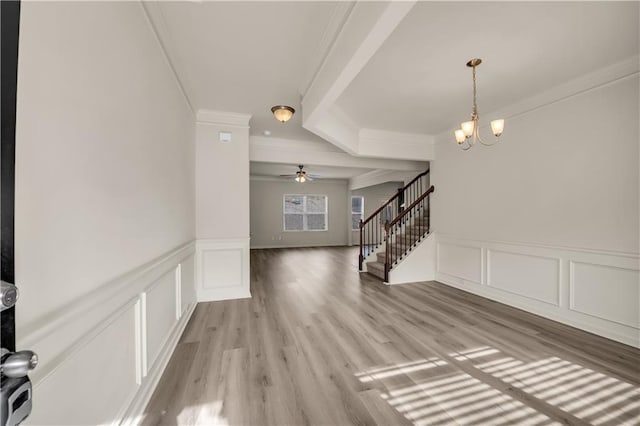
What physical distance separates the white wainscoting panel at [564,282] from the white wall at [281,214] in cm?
620

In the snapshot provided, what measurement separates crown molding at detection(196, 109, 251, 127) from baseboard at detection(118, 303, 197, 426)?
2.57 m

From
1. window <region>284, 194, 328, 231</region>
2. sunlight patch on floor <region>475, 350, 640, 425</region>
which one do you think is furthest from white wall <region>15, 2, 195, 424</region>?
window <region>284, 194, 328, 231</region>

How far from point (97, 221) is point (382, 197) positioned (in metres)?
10.2

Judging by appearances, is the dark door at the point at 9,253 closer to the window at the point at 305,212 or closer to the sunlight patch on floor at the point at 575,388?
the sunlight patch on floor at the point at 575,388

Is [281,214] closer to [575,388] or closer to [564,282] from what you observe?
[564,282]

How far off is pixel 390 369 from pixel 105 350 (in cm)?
189

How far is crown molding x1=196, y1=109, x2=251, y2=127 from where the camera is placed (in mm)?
3545

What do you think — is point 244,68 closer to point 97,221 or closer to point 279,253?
point 97,221

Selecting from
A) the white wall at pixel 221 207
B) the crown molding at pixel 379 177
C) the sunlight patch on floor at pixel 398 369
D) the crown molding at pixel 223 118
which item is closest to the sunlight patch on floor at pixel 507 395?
the sunlight patch on floor at pixel 398 369

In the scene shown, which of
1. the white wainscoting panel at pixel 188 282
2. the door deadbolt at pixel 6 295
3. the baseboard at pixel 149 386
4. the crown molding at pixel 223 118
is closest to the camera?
the door deadbolt at pixel 6 295

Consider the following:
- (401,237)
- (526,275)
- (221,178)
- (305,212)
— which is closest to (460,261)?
(526,275)

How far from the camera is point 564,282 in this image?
9.68 ft

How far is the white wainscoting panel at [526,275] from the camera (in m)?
3.06

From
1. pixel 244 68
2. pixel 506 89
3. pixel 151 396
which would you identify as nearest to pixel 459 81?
pixel 506 89
